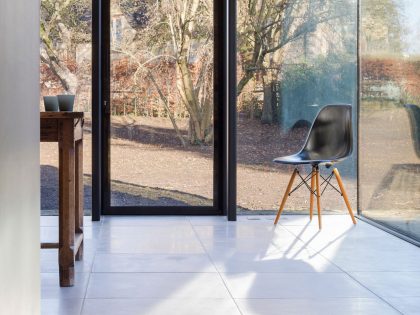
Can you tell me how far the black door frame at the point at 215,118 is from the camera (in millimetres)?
6254

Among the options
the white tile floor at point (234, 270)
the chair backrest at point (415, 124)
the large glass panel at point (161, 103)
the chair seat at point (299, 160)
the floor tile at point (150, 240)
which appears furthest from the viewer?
the large glass panel at point (161, 103)

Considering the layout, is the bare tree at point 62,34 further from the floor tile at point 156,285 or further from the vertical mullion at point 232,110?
the floor tile at point 156,285

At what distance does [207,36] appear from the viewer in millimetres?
6535

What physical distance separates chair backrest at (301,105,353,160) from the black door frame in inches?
24.3

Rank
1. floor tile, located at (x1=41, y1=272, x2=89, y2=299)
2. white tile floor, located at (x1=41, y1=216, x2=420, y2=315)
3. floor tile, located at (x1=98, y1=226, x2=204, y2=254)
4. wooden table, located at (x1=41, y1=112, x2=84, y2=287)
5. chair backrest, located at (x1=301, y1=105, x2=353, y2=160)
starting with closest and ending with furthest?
white tile floor, located at (x1=41, y1=216, x2=420, y2=315), floor tile, located at (x1=41, y1=272, x2=89, y2=299), wooden table, located at (x1=41, y1=112, x2=84, y2=287), floor tile, located at (x1=98, y1=226, x2=204, y2=254), chair backrest, located at (x1=301, y1=105, x2=353, y2=160)

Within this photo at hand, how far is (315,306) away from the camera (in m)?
3.61

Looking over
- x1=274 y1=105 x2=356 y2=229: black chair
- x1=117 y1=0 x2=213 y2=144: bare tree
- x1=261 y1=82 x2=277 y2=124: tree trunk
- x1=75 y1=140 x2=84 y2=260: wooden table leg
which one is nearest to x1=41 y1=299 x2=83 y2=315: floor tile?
x1=75 y1=140 x2=84 y2=260: wooden table leg

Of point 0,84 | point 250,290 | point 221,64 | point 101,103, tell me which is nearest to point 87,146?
point 101,103

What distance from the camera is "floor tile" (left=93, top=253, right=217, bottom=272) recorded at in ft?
14.5

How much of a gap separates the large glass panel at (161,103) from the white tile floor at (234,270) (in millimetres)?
365

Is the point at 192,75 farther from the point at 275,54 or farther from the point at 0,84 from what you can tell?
the point at 0,84

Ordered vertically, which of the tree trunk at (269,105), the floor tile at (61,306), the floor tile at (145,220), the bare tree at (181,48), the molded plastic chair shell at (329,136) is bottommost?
the floor tile at (61,306)

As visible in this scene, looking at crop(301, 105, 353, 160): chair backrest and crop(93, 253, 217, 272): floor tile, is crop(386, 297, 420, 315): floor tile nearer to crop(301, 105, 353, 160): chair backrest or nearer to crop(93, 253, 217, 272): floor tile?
crop(93, 253, 217, 272): floor tile

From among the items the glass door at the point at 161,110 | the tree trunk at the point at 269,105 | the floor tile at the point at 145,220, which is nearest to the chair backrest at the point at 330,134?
the tree trunk at the point at 269,105
